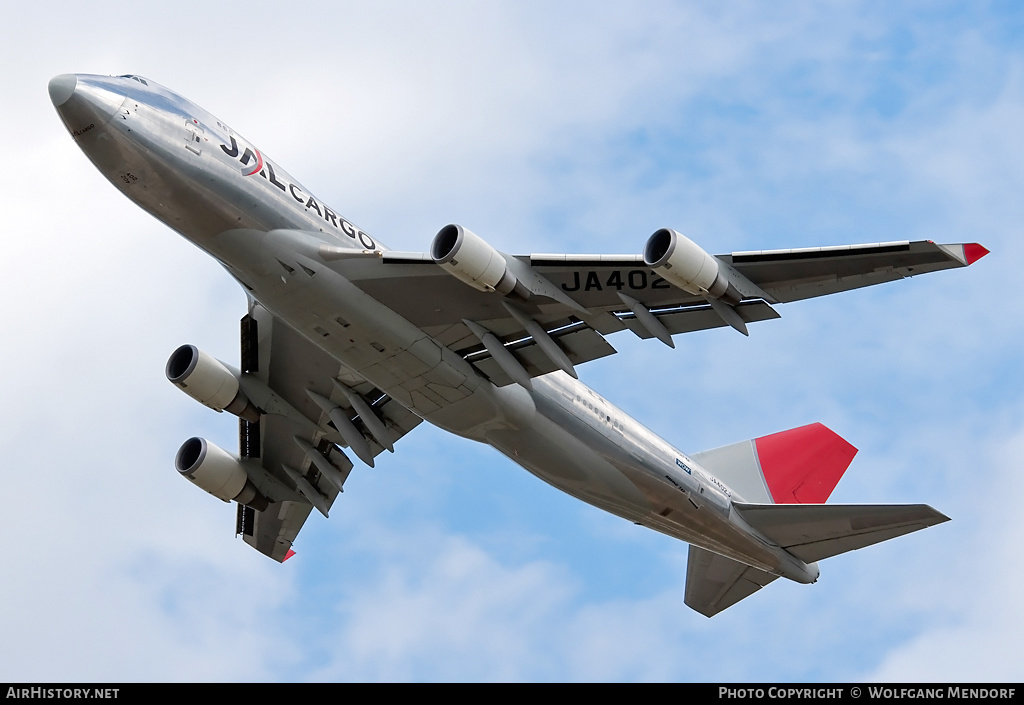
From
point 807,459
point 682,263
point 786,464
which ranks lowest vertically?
point 682,263

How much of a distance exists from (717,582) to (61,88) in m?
21.6

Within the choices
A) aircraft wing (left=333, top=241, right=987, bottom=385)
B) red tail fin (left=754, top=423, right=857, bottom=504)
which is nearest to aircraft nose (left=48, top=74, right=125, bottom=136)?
aircraft wing (left=333, top=241, right=987, bottom=385)

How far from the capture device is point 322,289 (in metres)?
25.1

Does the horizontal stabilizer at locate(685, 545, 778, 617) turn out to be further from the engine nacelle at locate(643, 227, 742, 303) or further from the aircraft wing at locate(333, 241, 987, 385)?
the engine nacelle at locate(643, 227, 742, 303)

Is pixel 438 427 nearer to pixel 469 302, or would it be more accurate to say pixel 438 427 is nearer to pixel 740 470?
pixel 469 302

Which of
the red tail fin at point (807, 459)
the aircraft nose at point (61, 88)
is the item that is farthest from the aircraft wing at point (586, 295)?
the red tail fin at point (807, 459)

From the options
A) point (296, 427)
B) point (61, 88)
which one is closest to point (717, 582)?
point (296, 427)

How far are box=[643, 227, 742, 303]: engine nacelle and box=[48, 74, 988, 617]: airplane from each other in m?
0.04

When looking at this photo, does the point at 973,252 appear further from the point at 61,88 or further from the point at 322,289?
the point at 61,88

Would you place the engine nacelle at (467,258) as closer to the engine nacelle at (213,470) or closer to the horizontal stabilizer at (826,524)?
the horizontal stabilizer at (826,524)

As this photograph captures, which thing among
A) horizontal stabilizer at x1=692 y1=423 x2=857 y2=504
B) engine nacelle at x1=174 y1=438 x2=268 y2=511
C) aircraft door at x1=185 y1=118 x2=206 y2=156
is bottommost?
engine nacelle at x1=174 y1=438 x2=268 y2=511

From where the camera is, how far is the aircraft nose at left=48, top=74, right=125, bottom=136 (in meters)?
23.2
